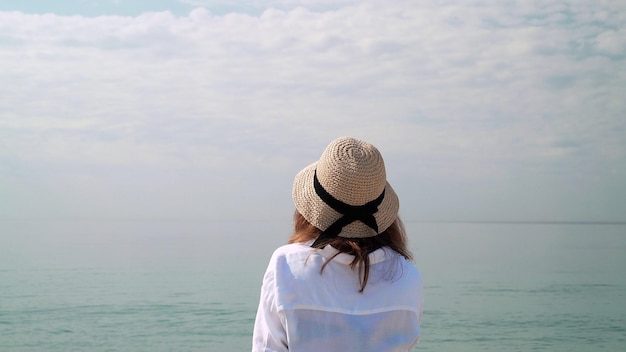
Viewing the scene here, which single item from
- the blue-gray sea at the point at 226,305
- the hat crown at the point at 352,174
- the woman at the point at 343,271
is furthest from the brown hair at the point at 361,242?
the blue-gray sea at the point at 226,305

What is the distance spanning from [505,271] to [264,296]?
2054cm

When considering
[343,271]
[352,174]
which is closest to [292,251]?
[343,271]

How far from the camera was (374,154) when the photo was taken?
71.6 inches

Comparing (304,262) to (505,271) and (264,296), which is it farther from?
(505,271)

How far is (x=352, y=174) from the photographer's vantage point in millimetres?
1748

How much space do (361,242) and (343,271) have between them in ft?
0.38

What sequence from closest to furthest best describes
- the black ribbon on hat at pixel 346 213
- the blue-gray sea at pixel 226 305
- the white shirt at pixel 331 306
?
the white shirt at pixel 331 306 < the black ribbon on hat at pixel 346 213 < the blue-gray sea at pixel 226 305

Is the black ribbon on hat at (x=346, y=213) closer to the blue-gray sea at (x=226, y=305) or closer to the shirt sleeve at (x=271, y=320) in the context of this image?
the shirt sleeve at (x=271, y=320)

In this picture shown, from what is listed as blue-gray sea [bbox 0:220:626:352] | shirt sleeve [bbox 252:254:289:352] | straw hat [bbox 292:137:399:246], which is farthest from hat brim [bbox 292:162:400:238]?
blue-gray sea [bbox 0:220:626:352]

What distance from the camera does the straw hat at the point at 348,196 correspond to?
5.75ft

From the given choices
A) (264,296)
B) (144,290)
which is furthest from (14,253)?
(264,296)

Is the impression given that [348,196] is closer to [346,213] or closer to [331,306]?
[346,213]

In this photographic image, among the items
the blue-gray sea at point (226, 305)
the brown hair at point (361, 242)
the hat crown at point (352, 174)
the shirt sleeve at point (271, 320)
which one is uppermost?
the hat crown at point (352, 174)

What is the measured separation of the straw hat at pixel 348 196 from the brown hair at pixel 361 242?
0.9 inches
